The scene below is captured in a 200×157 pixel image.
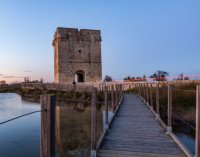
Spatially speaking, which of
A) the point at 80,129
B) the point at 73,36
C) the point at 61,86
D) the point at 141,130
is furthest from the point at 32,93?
the point at 141,130

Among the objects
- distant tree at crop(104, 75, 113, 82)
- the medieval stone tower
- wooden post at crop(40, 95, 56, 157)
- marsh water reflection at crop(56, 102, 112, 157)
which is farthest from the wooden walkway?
distant tree at crop(104, 75, 113, 82)

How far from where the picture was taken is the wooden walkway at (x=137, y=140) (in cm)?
534

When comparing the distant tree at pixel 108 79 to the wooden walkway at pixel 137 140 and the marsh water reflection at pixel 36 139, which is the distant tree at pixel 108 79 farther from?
the wooden walkway at pixel 137 140

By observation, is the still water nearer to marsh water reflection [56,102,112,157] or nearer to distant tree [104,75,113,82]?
marsh water reflection [56,102,112,157]

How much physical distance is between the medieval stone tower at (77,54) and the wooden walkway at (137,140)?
23782 mm

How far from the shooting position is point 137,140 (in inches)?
247

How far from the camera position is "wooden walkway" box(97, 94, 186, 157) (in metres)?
5.34

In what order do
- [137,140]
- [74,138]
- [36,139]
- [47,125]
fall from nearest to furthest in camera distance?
1. [47,125]
2. [137,140]
3. [74,138]
4. [36,139]

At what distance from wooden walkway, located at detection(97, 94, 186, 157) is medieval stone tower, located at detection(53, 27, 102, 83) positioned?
23.8m

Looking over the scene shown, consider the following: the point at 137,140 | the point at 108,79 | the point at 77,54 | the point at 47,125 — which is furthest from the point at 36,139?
the point at 108,79

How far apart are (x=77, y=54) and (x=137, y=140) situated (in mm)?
26897

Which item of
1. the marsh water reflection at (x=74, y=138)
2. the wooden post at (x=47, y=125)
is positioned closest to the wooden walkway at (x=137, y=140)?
the marsh water reflection at (x=74, y=138)

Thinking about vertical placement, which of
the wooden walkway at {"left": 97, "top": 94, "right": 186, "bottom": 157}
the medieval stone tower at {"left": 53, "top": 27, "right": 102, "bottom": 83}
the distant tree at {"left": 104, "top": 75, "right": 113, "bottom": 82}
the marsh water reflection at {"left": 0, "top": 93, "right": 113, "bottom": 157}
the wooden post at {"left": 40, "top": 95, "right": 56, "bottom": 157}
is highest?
the medieval stone tower at {"left": 53, "top": 27, "right": 102, "bottom": 83}

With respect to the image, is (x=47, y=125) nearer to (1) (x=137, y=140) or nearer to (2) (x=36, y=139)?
Result: (1) (x=137, y=140)
